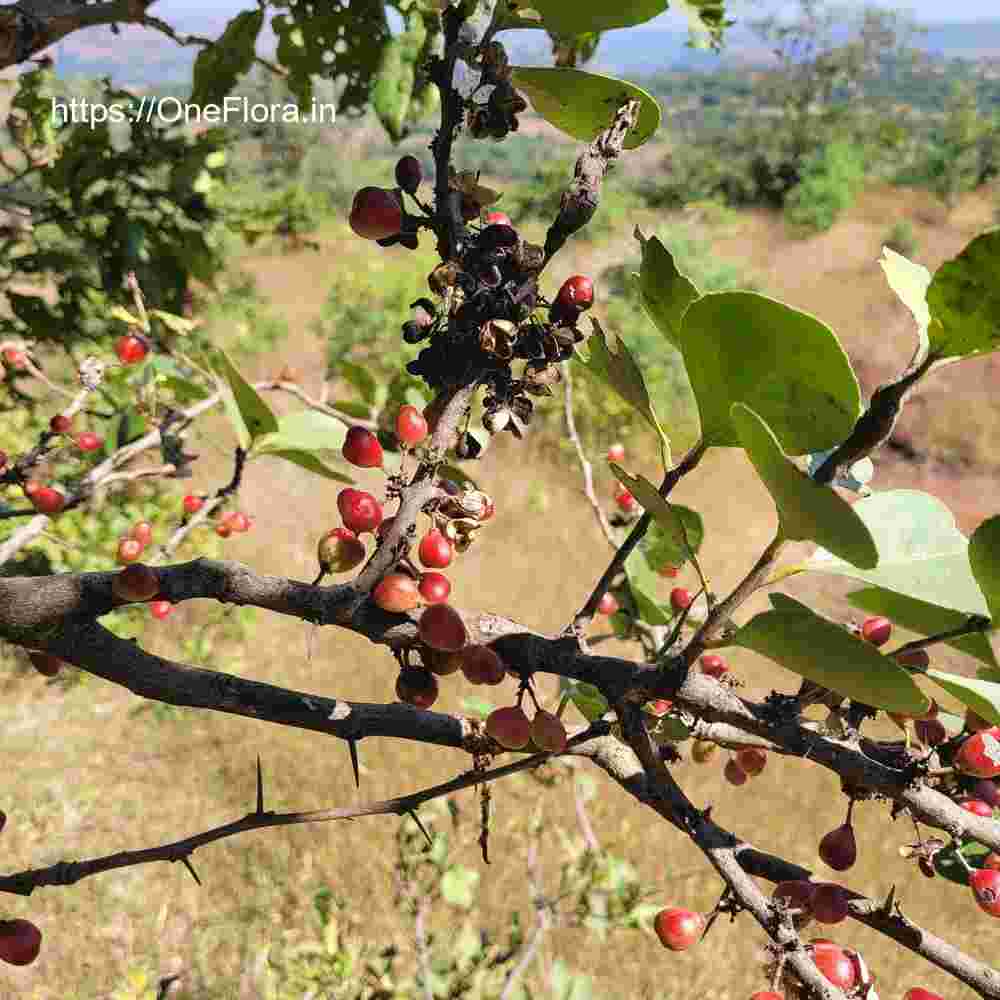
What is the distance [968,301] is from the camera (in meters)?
0.32

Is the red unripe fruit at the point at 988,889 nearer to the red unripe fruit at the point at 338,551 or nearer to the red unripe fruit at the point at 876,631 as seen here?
the red unripe fruit at the point at 876,631

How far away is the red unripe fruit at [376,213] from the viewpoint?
52 cm

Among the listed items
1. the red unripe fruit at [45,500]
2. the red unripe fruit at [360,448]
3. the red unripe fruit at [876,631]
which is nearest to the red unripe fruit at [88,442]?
Answer: the red unripe fruit at [45,500]

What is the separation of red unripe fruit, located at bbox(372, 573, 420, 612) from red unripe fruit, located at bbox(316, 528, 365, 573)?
0.07m

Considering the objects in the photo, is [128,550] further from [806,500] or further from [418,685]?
[806,500]

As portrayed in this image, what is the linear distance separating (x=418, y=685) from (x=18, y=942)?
0.40 m

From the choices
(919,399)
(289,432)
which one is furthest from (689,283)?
(919,399)

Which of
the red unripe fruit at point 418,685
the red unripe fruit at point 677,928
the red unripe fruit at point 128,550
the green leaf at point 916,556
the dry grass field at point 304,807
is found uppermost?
the green leaf at point 916,556

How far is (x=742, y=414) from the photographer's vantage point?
32 cm

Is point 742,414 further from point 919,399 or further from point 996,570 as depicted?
point 919,399

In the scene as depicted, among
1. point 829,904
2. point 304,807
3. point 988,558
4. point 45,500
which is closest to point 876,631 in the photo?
point 829,904

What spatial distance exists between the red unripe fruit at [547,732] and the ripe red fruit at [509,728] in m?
0.01

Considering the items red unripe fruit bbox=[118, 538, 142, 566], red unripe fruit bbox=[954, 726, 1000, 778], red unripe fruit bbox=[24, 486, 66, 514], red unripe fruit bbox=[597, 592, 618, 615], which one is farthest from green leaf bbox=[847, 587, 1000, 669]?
red unripe fruit bbox=[118, 538, 142, 566]

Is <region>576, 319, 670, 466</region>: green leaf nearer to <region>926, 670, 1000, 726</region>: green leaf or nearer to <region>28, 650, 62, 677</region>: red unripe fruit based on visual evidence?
<region>926, 670, 1000, 726</region>: green leaf
